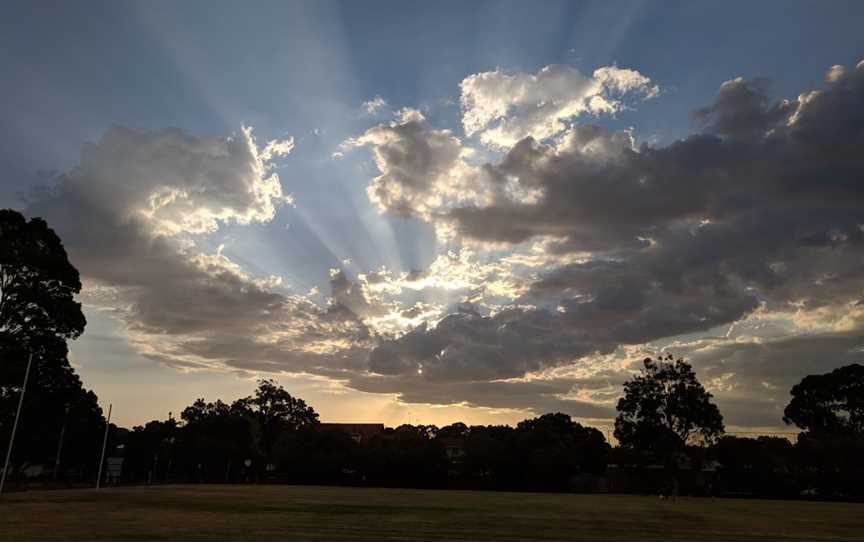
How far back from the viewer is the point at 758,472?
78875mm

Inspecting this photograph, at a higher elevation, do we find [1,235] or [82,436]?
[1,235]

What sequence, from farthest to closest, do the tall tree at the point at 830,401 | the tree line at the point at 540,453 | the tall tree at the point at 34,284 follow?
the tall tree at the point at 830,401 < the tree line at the point at 540,453 < the tall tree at the point at 34,284

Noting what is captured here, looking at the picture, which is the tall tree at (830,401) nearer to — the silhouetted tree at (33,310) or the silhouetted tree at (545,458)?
the silhouetted tree at (545,458)

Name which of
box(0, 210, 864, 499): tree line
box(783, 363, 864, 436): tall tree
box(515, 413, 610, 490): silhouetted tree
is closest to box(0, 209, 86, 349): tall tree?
box(0, 210, 864, 499): tree line

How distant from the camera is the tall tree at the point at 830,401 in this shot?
10131 cm

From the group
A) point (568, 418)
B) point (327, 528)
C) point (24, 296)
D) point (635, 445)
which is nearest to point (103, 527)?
point (327, 528)

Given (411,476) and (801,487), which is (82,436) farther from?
(801,487)

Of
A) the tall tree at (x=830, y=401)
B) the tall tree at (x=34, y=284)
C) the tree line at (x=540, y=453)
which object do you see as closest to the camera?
the tall tree at (x=34, y=284)

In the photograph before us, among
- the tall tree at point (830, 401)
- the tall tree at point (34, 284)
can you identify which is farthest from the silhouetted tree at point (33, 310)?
the tall tree at point (830, 401)

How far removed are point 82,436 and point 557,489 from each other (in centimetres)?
5845

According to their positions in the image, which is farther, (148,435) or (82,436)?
(148,435)

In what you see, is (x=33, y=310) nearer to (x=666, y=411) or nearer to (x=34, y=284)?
(x=34, y=284)

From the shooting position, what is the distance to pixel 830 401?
106312 millimetres

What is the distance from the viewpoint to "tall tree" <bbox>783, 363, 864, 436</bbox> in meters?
101
